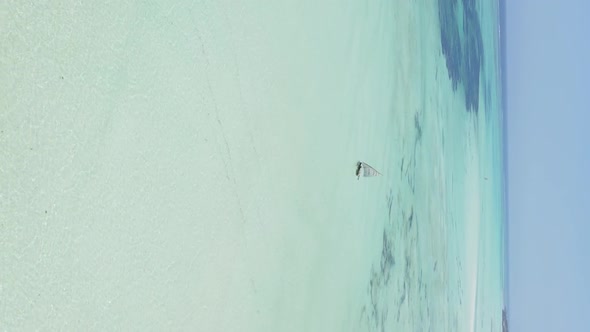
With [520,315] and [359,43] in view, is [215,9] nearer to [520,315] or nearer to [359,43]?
[359,43]

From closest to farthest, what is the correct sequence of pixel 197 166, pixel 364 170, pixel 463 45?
pixel 197 166 → pixel 364 170 → pixel 463 45

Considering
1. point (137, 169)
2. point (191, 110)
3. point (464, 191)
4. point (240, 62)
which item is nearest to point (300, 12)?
point (240, 62)

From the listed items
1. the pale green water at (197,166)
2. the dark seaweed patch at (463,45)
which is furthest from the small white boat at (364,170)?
the dark seaweed patch at (463,45)

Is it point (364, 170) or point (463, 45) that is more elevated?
point (463, 45)

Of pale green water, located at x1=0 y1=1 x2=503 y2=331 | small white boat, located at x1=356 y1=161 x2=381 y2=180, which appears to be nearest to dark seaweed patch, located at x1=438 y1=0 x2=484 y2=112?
pale green water, located at x1=0 y1=1 x2=503 y2=331

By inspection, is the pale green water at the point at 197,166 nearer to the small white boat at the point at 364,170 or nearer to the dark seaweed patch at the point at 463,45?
the small white boat at the point at 364,170

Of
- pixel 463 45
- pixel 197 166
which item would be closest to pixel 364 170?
pixel 197 166

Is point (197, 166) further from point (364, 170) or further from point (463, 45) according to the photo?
point (463, 45)
